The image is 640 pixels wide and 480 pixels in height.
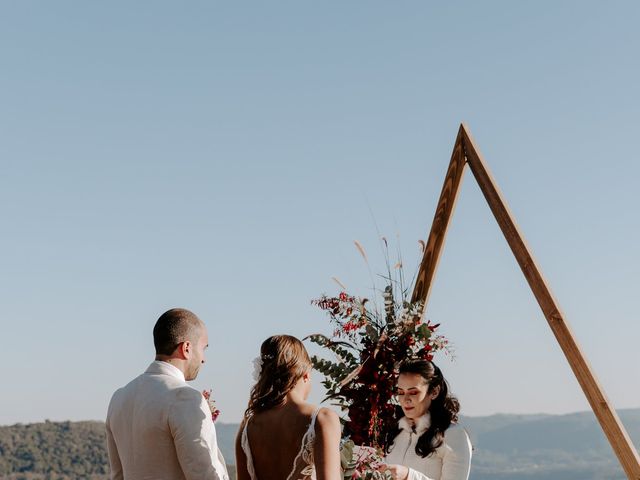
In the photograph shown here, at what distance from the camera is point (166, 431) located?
416 centimetres

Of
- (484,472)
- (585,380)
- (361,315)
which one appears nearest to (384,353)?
(361,315)

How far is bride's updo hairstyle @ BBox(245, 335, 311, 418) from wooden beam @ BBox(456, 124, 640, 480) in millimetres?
2011

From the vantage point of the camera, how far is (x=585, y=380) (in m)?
5.40

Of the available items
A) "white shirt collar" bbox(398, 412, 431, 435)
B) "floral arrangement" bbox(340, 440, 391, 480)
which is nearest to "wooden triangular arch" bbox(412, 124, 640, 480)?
"white shirt collar" bbox(398, 412, 431, 435)

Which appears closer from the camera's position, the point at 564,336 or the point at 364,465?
the point at 364,465

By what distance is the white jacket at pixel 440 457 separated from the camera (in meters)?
5.15

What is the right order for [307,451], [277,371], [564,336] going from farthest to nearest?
[564,336]
[277,371]
[307,451]

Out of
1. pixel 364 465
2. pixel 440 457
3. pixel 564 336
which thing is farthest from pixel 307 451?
pixel 564 336

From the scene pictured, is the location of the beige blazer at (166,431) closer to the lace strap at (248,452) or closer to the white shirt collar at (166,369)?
the white shirt collar at (166,369)

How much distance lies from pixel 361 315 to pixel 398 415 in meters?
0.70

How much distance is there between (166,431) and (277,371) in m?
0.61

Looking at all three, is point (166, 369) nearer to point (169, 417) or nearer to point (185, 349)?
point (185, 349)

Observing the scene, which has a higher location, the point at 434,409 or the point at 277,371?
the point at 277,371

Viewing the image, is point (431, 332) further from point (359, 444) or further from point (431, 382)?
point (359, 444)
